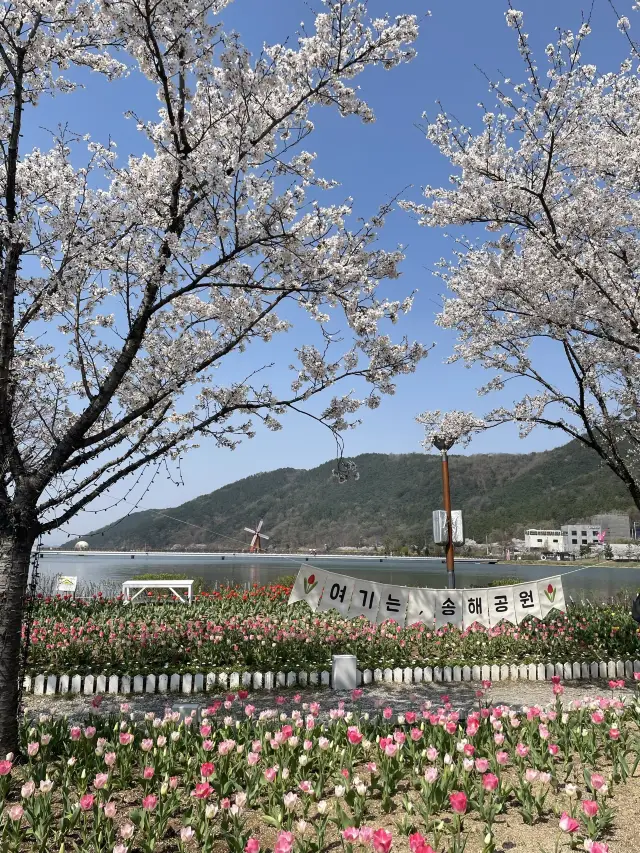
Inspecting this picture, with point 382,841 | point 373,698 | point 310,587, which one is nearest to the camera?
point 382,841

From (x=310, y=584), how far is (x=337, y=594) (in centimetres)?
51

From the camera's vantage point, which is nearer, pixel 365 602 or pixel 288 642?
pixel 288 642

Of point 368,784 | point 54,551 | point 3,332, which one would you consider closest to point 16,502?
point 3,332

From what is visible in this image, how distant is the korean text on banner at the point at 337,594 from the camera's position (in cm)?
1036

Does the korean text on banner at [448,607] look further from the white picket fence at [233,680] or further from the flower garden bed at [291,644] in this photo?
the white picket fence at [233,680]

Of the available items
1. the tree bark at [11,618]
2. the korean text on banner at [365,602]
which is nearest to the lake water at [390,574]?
the tree bark at [11,618]

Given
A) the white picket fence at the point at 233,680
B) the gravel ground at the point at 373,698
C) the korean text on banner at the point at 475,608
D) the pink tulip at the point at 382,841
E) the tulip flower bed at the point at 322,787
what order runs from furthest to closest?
1. the korean text on banner at the point at 475,608
2. the white picket fence at the point at 233,680
3. the gravel ground at the point at 373,698
4. the tulip flower bed at the point at 322,787
5. the pink tulip at the point at 382,841

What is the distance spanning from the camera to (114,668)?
A: 8.59 meters

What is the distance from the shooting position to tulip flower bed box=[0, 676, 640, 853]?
333 centimetres

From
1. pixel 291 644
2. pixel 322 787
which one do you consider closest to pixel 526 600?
pixel 291 644

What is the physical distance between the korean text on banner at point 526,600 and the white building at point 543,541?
11015 cm

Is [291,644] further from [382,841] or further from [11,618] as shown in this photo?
[382,841]

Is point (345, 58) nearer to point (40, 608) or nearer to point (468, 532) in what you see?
point (40, 608)

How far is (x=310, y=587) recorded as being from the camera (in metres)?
10.5
